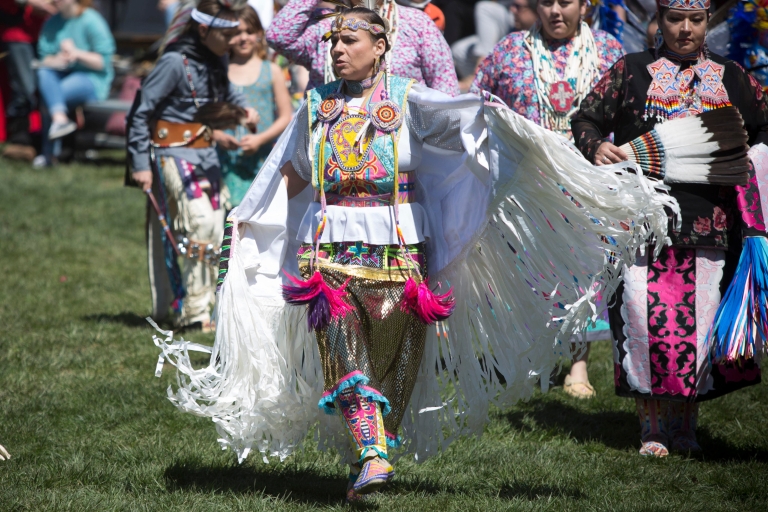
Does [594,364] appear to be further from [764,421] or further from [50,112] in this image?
[50,112]

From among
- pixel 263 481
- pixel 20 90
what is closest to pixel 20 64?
pixel 20 90

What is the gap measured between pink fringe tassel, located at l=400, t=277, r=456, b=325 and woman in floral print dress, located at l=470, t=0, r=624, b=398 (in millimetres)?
1599

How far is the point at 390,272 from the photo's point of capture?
3393mm

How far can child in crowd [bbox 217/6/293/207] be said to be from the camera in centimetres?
604

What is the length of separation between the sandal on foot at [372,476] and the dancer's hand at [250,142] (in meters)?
3.13

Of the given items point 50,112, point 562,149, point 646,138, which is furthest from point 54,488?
point 50,112

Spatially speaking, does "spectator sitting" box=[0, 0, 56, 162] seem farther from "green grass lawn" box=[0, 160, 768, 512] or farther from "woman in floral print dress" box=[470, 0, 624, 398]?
"woman in floral print dress" box=[470, 0, 624, 398]

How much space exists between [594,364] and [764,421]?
114cm

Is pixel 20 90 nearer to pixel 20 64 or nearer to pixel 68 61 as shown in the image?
pixel 20 64

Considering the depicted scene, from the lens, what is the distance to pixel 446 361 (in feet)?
11.8

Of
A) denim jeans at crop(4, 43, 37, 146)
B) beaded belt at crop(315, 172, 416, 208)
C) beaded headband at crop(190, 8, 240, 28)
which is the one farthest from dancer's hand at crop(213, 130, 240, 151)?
denim jeans at crop(4, 43, 37, 146)

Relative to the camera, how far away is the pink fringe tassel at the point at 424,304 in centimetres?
334

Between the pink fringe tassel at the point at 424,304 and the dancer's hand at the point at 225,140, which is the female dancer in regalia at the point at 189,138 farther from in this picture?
the pink fringe tassel at the point at 424,304

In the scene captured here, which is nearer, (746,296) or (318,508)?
(318,508)
